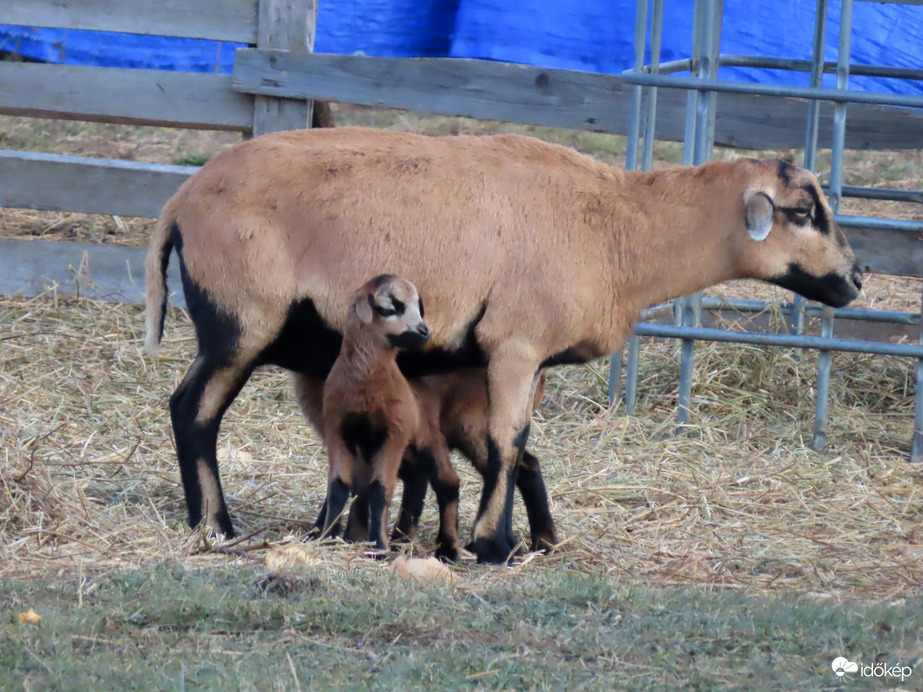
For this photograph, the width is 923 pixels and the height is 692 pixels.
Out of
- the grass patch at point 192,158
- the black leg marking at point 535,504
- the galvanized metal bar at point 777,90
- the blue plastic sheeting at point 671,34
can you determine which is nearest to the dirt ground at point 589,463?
the black leg marking at point 535,504

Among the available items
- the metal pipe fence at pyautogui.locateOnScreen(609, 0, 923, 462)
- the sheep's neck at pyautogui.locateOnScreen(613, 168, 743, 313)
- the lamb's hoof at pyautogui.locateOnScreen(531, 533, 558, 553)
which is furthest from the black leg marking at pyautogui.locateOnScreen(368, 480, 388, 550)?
the metal pipe fence at pyautogui.locateOnScreen(609, 0, 923, 462)

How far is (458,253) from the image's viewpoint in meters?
5.31

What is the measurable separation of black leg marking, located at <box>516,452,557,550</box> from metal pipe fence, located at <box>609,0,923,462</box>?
1981mm

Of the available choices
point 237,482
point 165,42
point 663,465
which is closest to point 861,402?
point 663,465

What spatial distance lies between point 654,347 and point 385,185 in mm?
4028

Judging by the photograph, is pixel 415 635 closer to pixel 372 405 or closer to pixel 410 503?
pixel 372 405

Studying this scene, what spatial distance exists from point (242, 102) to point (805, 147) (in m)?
3.72

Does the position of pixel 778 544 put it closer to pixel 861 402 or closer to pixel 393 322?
pixel 393 322

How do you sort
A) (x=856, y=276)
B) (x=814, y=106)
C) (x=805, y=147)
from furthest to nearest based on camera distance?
1. (x=805, y=147)
2. (x=814, y=106)
3. (x=856, y=276)

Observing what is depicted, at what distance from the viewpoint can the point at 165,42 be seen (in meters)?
13.1

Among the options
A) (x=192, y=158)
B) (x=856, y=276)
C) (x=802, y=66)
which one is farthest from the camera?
(x=192, y=158)

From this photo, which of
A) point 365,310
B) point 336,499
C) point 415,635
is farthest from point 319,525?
point 415,635

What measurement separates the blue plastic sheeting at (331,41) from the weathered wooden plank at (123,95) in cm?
429

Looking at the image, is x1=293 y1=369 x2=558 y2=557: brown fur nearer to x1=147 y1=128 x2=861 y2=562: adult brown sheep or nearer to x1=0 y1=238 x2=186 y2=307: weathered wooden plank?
x1=147 y1=128 x2=861 y2=562: adult brown sheep
